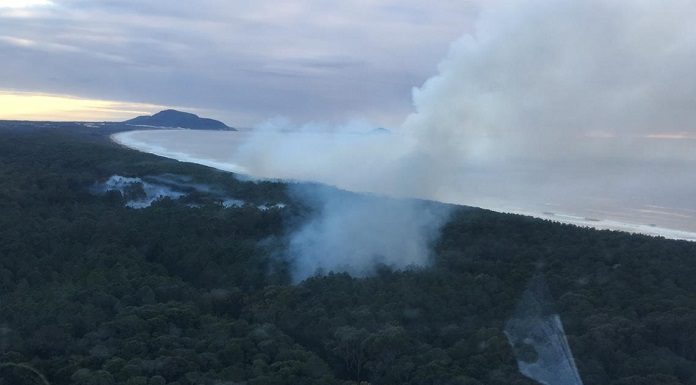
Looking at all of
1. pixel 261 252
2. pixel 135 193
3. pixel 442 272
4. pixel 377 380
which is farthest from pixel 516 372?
pixel 135 193

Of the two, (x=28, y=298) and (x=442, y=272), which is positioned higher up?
(x=442, y=272)

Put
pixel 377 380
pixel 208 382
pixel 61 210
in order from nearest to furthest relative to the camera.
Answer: pixel 208 382 < pixel 377 380 < pixel 61 210

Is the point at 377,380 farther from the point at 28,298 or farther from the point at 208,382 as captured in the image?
the point at 28,298

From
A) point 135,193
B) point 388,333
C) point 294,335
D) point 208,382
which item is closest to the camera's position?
point 208,382

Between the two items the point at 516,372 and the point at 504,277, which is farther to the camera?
the point at 504,277

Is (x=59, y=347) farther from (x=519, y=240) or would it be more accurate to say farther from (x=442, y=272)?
(x=519, y=240)

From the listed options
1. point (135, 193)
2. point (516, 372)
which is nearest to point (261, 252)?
point (516, 372)
